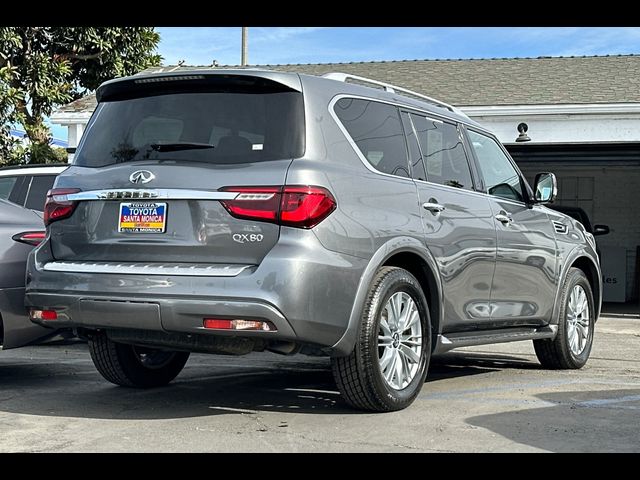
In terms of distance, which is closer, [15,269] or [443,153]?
[15,269]

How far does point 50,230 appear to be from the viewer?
5770mm

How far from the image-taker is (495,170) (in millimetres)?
7352

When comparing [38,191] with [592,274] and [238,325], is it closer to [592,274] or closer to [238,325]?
[238,325]

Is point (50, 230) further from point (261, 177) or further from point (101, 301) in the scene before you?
point (261, 177)

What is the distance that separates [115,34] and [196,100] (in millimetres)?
15067

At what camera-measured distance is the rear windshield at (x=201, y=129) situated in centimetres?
532

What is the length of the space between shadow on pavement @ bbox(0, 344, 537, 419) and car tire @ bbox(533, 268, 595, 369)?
494 mm

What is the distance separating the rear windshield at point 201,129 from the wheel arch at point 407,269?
2.54 ft

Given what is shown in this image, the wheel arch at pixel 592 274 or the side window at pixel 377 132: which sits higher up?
the side window at pixel 377 132

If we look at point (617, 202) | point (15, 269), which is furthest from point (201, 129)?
point (617, 202)

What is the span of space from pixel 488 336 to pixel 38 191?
4.04m

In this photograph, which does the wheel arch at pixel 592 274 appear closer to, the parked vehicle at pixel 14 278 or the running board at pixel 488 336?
the running board at pixel 488 336

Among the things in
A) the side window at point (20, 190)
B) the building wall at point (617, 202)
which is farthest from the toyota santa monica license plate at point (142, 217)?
the building wall at point (617, 202)

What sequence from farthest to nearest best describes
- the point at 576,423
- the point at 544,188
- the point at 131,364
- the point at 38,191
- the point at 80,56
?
1. the point at 80,56
2. the point at 38,191
3. the point at 544,188
4. the point at 131,364
5. the point at 576,423
